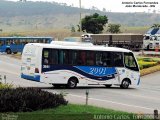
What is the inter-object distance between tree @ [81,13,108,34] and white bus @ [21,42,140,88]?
63.5 metres

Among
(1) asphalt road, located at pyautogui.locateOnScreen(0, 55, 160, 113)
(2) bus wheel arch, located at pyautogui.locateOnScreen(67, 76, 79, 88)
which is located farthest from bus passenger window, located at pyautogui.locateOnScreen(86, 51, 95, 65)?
(1) asphalt road, located at pyautogui.locateOnScreen(0, 55, 160, 113)

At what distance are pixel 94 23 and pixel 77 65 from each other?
68.6 meters

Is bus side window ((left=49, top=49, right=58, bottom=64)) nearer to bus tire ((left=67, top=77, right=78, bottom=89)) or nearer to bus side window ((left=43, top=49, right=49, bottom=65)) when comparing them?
bus side window ((left=43, top=49, right=49, bottom=65))

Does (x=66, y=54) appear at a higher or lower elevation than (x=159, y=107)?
higher

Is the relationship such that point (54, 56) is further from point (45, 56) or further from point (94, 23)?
point (94, 23)

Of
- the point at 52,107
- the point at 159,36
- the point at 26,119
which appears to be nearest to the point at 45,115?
the point at 26,119

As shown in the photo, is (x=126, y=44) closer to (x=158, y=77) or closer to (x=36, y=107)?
(x=158, y=77)

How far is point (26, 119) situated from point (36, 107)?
2.12 m

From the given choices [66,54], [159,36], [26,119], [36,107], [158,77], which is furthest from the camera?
[159,36]

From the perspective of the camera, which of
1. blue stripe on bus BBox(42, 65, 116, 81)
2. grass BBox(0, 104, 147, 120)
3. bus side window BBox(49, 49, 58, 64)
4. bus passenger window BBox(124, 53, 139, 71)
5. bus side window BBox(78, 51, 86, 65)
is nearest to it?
grass BBox(0, 104, 147, 120)

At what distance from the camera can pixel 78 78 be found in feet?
101

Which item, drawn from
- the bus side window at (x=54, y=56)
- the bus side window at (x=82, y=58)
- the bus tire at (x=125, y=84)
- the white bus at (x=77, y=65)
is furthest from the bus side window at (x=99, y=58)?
the bus side window at (x=54, y=56)

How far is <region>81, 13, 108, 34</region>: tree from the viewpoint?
96625 mm

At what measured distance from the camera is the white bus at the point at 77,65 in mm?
29533
